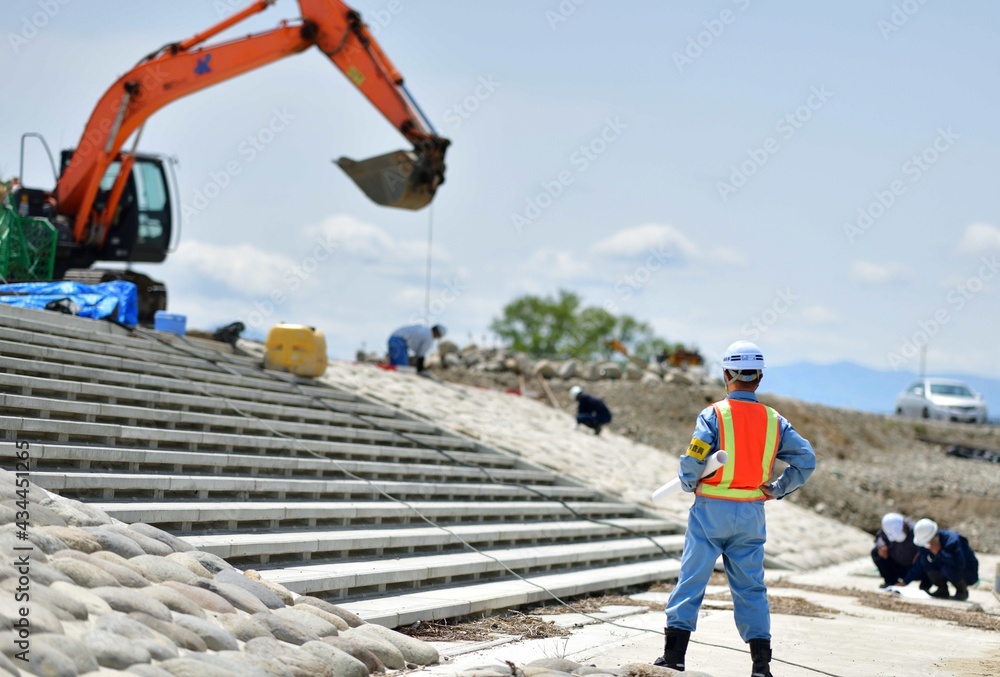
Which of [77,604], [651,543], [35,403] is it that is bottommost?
[651,543]

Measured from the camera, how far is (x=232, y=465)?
9.05 metres

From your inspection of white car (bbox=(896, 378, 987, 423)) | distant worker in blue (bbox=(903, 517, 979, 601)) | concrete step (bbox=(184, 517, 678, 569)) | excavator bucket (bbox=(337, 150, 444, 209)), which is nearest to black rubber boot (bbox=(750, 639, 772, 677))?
concrete step (bbox=(184, 517, 678, 569))

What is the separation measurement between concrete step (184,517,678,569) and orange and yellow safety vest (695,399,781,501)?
3.23 meters

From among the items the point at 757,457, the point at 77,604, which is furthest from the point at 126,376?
the point at 757,457

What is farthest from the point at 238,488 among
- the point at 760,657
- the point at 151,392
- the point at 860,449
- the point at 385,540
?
the point at 860,449

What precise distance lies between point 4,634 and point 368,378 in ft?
45.1

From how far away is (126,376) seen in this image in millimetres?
10234

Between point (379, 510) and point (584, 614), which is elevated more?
point (379, 510)

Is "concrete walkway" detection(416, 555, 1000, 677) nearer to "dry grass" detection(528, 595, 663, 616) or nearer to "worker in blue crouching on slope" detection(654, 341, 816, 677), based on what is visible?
"dry grass" detection(528, 595, 663, 616)

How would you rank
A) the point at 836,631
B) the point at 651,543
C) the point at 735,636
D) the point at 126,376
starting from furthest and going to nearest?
1. the point at 651,543
2. the point at 126,376
3. the point at 836,631
4. the point at 735,636

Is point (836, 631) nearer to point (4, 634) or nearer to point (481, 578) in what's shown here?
point (481, 578)

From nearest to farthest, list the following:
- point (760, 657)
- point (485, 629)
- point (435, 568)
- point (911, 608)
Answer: point (760, 657) → point (485, 629) → point (435, 568) → point (911, 608)

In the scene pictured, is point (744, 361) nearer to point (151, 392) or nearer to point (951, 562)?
point (151, 392)

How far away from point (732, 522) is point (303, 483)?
4.48 meters
